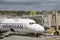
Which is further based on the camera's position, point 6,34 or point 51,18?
point 51,18

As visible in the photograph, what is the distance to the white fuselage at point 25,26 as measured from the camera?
33.7m

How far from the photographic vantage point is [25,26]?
34.4m

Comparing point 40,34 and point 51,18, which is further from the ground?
point 51,18

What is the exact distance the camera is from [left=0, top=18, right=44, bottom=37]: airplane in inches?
1328

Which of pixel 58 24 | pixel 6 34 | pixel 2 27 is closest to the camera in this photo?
pixel 6 34

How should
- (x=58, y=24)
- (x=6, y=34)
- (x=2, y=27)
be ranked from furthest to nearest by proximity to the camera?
(x=58, y=24), (x=2, y=27), (x=6, y=34)

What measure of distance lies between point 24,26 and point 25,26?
7.1 inches

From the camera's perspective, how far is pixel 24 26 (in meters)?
34.4

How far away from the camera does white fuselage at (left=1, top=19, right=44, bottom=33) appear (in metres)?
33.7

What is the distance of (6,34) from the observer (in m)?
33.7

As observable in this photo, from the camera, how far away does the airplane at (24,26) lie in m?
33.7

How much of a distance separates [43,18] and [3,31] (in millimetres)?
9461

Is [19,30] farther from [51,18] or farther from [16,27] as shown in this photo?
[51,18]

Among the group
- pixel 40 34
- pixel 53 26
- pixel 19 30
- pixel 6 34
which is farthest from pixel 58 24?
pixel 6 34
